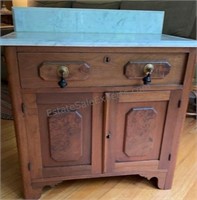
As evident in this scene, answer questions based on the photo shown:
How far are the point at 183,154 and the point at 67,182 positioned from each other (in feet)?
2.62

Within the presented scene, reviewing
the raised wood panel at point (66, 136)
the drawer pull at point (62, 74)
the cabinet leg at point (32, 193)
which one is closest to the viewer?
the drawer pull at point (62, 74)

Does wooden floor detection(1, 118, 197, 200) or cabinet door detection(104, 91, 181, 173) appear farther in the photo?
wooden floor detection(1, 118, 197, 200)

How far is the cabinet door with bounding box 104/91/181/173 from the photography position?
1.02 m

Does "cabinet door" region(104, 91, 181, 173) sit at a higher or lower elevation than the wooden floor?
higher

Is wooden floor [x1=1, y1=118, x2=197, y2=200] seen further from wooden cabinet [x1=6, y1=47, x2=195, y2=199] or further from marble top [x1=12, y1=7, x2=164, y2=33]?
marble top [x1=12, y1=7, x2=164, y2=33]

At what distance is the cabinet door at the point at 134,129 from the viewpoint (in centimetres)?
102

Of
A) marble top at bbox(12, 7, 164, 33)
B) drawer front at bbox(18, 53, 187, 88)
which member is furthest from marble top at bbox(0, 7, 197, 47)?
drawer front at bbox(18, 53, 187, 88)

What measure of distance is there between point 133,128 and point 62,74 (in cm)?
42

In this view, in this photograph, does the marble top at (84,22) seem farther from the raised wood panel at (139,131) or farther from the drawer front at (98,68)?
Answer: the raised wood panel at (139,131)

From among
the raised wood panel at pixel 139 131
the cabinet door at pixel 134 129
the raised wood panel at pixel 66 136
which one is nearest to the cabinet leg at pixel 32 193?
the raised wood panel at pixel 66 136

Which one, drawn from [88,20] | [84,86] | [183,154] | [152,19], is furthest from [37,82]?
[183,154]

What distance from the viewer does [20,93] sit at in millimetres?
940

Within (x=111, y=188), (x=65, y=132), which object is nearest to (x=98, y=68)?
(x=65, y=132)

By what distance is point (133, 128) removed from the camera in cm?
107
